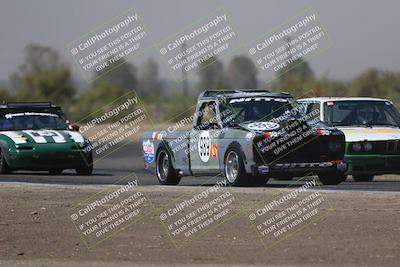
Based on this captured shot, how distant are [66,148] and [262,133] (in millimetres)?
6528

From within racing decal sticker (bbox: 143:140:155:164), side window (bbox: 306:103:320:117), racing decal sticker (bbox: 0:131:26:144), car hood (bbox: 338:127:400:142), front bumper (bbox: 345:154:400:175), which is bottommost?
front bumper (bbox: 345:154:400:175)

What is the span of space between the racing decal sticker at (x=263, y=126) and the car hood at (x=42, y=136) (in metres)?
6.27

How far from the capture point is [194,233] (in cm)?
1335

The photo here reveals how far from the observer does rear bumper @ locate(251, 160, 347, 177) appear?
18188mm

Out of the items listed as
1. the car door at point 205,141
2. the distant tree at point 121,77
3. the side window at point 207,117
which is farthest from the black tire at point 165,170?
the distant tree at point 121,77

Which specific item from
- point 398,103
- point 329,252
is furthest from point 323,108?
point 398,103

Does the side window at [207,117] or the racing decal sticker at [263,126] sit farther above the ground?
the side window at [207,117]

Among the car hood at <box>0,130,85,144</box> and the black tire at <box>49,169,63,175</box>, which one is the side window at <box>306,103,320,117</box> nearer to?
the car hood at <box>0,130,85,144</box>

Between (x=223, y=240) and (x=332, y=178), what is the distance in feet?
23.5

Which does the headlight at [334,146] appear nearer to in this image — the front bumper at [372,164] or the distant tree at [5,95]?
the front bumper at [372,164]

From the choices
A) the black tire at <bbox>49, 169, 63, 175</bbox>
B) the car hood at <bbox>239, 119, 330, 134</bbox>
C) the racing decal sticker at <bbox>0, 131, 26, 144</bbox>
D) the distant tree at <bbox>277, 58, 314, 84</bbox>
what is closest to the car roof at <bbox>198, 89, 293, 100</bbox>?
the car hood at <bbox>239, 119, 330, 134</bbox>

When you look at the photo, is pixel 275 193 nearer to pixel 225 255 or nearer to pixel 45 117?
pixel 225 255

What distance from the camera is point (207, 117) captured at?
20078 mm

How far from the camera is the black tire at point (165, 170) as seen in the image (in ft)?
67.3
